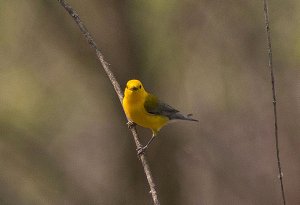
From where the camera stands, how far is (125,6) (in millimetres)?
7469

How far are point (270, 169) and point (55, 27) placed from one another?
187 inches

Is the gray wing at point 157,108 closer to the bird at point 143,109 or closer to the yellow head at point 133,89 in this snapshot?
the bird at point 143,109

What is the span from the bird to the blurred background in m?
2.06

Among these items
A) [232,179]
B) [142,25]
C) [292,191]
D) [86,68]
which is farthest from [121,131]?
[292,191]

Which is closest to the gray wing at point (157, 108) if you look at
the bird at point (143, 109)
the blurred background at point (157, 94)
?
the bird at point (143, 109)

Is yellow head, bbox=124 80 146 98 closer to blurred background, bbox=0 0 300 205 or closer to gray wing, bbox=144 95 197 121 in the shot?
gray wing, bbox=144 95 197 121

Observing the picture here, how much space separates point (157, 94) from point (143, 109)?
2.74 m

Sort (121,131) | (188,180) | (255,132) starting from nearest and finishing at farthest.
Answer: (121,131)
(188,180)
(255,132)

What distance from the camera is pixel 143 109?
17.5ft

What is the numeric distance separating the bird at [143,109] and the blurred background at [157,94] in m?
2.06

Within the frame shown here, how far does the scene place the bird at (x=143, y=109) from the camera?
5094 millimetres

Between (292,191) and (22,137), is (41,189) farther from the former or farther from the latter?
(292,191)

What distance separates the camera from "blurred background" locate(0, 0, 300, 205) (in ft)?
25.0

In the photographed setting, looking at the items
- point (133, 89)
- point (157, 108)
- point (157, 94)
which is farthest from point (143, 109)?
point (157, 94)
